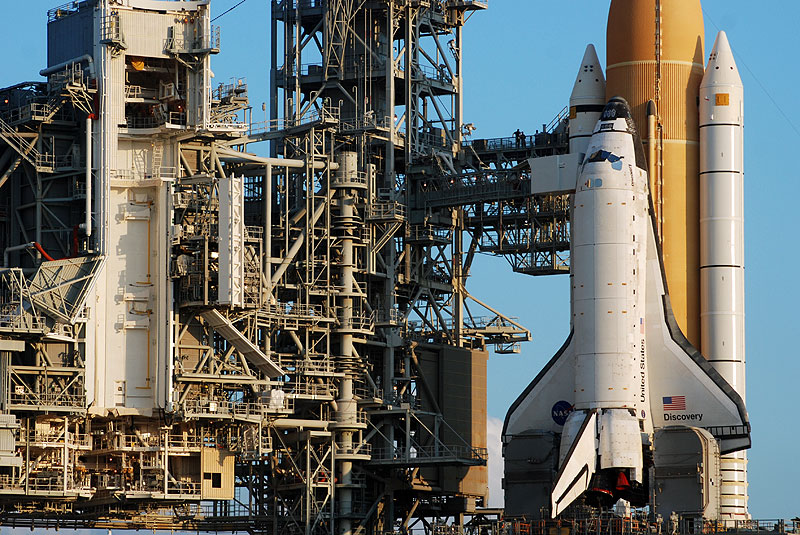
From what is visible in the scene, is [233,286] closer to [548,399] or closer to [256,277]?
[256,277]

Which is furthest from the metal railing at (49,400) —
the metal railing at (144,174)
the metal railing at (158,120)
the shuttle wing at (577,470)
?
the shuttle wing at (577,470)

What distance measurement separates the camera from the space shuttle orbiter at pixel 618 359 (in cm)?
6650

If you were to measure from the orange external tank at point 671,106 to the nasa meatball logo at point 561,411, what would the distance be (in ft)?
16.7

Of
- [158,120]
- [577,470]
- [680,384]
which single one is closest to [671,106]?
[680,384]

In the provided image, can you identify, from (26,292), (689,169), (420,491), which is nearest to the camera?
(26,292)

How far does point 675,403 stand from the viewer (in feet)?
227

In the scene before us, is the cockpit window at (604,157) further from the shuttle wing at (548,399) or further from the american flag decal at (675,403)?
the american flag decal at (675,403)

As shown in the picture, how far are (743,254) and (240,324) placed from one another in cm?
1795

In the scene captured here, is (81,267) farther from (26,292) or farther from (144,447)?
(144,447)

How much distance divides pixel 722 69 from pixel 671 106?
220cm

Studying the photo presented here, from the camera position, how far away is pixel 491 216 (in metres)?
78.7

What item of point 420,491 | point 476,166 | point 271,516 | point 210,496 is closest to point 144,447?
point 210,496

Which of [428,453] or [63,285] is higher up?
[63,285]

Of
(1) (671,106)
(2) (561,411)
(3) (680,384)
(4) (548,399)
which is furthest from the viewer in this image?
(1) (671,106)
